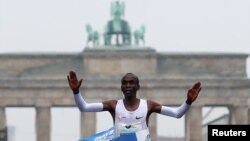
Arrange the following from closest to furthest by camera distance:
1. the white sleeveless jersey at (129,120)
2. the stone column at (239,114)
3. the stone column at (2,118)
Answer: the white sleeveless jersey at (129,120) < the stone column at (2,118) < the stone column at (239,114)

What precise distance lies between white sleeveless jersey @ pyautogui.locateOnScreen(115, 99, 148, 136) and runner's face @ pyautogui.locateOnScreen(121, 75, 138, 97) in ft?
0.49

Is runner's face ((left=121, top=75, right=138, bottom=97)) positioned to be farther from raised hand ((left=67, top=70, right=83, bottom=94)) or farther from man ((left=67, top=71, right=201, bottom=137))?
raised hand ((left=67, top=70, right=83, bottom=94))

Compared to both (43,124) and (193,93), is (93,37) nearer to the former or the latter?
(43,124)

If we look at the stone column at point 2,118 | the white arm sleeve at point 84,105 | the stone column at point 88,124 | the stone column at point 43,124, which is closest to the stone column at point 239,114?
the stone column at point 88,124

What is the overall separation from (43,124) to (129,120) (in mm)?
62638

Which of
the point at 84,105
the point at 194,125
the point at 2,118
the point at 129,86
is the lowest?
the point at 194,125

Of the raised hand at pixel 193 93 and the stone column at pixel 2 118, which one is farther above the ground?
the raised hand at pixel 193 93

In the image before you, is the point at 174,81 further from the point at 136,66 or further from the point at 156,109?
the point at 156,109

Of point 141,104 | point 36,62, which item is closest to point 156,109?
point 141,104

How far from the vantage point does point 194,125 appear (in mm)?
71188

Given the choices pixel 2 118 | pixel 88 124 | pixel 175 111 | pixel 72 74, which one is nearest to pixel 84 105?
pixel 72 74

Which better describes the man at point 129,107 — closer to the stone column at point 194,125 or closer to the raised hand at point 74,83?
the raised hand at point 74,83

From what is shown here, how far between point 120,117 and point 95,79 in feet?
208

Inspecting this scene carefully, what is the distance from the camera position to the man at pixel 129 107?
27.5 ft
